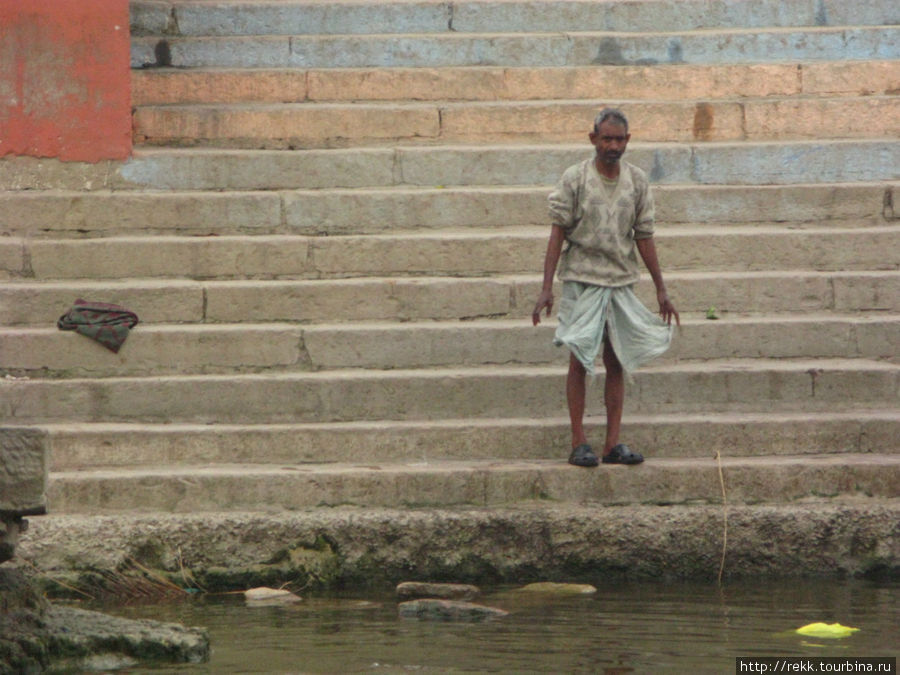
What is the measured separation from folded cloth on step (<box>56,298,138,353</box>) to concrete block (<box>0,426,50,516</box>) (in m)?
2.66

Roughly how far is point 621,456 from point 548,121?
288 cm

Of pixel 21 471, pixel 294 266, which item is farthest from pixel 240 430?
pixel 21 471

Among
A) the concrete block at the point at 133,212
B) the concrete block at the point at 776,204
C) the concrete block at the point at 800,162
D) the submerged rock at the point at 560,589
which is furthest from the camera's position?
the concrete block at the point at 800,162

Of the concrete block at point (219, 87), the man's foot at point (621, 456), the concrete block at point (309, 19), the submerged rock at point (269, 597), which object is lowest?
the submerged rock at point (269, 597)

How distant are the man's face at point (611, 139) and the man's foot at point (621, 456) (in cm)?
129

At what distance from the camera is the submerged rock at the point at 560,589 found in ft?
21.4

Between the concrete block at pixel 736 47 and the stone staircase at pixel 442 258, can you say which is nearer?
the stone staircase at pixel 442 258

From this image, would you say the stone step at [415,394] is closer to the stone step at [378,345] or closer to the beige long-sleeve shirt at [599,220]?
the stone step at [378,345]

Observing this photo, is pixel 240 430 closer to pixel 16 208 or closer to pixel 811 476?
pixel 16 208

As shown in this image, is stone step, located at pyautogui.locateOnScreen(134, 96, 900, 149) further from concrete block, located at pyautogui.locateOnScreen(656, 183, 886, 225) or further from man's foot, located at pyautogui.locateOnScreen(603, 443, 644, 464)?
man's foot, located at pyautogui.locateOnScreen(603, 443, 644, 464)

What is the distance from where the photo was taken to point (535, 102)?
9.26 meters

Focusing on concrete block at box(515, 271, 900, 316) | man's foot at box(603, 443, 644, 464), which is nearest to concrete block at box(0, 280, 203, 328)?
concrete block at box(515, 271, 900, 316)

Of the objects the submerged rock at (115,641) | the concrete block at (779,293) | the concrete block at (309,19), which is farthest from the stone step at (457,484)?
the concrete block at (309,19)

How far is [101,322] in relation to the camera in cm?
752
